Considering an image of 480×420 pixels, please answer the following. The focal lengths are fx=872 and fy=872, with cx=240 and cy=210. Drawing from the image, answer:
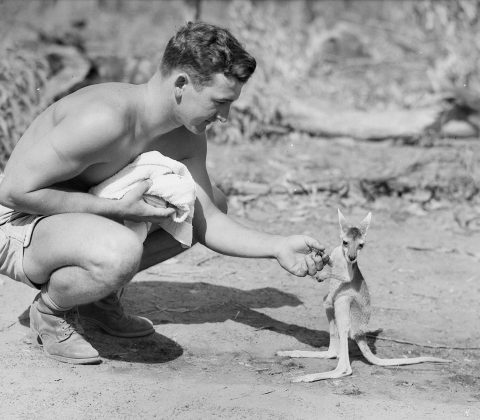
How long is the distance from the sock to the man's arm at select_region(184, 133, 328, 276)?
2.43 ft

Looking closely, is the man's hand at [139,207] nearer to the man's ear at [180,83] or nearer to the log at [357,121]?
the man's ear at [180,83]

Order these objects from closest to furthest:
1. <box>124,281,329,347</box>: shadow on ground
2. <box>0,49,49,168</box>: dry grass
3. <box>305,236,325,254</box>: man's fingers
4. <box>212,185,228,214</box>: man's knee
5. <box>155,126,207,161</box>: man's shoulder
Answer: <box>305,236,325,254</box>: man's fingers
<box>155,126,207,161</box>: man's shoulder
<box>212,185,228,214</box>: man's knee
<box>124,281,329,347</box>: shadow on ground
<box>0,49,49,168</box>: dry grass

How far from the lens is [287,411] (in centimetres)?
336

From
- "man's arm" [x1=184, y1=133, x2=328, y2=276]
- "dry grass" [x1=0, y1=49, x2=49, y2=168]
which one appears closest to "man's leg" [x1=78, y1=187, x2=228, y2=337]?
"man's arm" [x1=184, y1=133, x2=328, y2=276]

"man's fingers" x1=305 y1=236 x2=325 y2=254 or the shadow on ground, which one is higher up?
"man's fingers" x1=305 y1=236 x2=325 y2=254

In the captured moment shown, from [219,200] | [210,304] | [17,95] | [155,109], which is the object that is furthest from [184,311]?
[17,95]

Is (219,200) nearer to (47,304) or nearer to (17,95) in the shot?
(47,304)

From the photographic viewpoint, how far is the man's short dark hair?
11.6 feet

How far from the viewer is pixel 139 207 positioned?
3.63m

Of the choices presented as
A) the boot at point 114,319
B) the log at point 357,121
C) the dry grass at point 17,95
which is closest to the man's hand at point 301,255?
the boot at point 114,319

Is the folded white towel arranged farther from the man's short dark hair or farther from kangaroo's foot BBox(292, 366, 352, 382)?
kangaroo's foot BBox(292, 366, 352, 382)

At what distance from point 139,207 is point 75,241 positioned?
A: 31 centimetres

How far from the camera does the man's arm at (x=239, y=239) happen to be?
369 cm

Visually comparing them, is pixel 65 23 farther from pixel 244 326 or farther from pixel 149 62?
pixel 244 326
